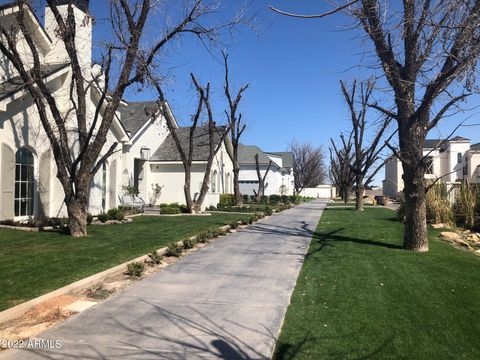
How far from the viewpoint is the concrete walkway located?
4.63m

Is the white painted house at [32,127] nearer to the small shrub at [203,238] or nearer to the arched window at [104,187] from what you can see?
the arched window at [104,187]

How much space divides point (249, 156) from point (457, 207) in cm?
3488

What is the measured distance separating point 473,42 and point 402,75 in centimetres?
361

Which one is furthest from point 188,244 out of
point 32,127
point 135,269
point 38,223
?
point 32,127

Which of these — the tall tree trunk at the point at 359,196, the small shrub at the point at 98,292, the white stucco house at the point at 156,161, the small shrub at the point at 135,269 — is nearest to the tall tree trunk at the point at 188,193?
the white stucco house at the point at 156,161

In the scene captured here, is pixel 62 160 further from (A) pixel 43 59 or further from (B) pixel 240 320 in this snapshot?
(B) pixel 240 320

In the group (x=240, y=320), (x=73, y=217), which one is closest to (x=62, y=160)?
(x=73, y=217)

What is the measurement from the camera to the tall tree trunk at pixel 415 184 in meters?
10.7

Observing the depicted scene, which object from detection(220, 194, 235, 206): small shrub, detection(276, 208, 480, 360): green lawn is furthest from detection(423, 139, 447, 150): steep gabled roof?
detection(220, 194, 235, 206): small shrub

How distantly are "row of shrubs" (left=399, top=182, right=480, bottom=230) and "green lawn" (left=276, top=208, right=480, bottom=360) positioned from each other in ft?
21.5

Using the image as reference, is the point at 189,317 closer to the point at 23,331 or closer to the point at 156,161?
the point at 23,331

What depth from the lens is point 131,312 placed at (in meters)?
5.88

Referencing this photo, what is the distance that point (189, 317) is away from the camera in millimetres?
5703

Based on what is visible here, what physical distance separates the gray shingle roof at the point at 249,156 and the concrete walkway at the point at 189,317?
40.9 metres
